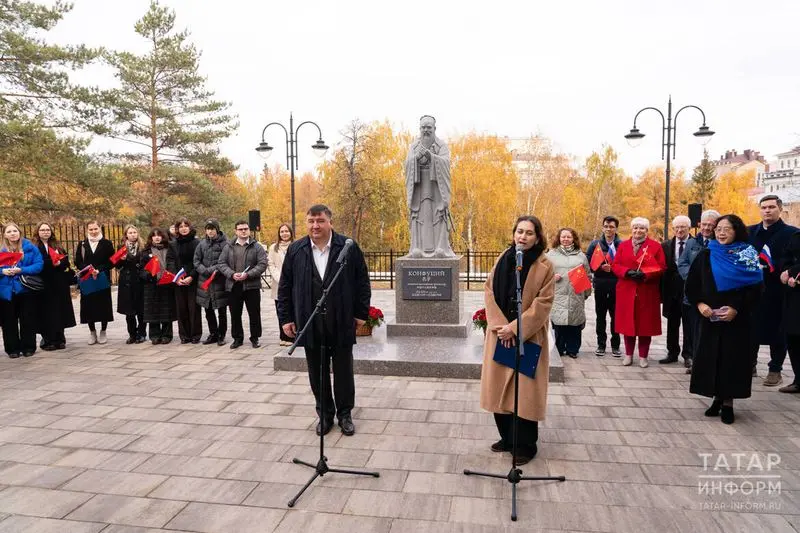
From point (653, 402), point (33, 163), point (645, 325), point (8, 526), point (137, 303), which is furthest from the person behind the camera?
point (33, 163)

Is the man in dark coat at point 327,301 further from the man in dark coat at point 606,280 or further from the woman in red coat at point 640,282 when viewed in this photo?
the man in dark coat at point 606,280

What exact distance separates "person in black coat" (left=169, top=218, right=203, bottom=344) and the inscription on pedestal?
10.5 feet

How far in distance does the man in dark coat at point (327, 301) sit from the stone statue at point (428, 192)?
3671mm

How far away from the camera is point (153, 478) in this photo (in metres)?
3.56

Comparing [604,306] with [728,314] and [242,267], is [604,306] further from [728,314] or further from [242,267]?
[242,267]

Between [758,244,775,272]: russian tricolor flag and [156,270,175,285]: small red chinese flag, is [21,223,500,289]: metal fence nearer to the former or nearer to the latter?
[156,270,175,285]: small red chinese flag

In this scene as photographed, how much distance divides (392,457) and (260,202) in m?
41.3

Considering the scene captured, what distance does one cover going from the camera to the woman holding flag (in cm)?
695

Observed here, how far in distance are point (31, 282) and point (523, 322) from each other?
23.1ft

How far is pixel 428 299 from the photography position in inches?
298

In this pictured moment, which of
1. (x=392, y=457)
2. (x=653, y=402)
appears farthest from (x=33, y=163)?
(x=653, y=402)

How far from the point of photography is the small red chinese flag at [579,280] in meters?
6.38

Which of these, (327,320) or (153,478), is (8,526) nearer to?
(153,478)

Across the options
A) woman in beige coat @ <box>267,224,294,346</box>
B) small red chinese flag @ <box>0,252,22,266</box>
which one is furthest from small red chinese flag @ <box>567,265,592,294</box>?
small red chinese flag @ <box>0,252,22,266</box>
